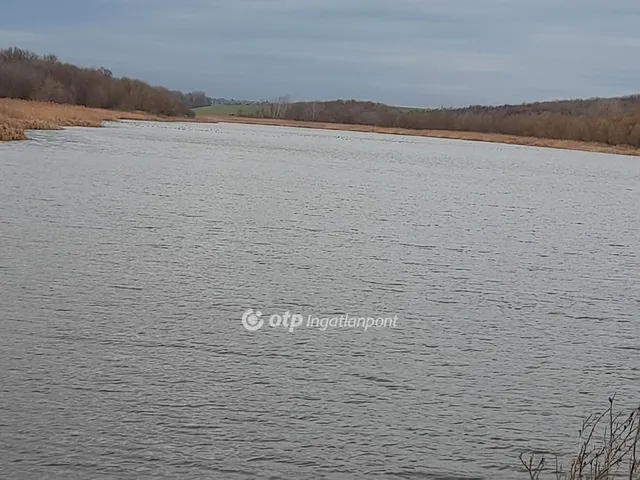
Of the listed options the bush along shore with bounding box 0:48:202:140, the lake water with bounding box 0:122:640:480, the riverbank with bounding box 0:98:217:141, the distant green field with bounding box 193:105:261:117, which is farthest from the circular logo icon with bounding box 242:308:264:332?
the distant green field with bounding box 193:105:261:117

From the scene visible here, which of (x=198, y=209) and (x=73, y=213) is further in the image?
(x=198, y=209)

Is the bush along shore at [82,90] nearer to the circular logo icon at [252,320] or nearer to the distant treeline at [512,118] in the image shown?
the distant treeline at [512,118]

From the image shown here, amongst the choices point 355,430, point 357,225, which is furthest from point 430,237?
point 355,430

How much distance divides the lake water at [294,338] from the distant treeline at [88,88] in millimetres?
67331

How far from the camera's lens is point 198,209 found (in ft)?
56.7

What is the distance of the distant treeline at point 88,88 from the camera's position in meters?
82.0

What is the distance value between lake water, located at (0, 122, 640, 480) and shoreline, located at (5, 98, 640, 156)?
21.4 m

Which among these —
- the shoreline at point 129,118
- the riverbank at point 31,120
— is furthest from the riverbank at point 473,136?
the riverbank at point 31,120

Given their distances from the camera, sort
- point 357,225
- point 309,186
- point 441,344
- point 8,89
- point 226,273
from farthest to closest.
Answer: point 8,89
point 309,186
point 357,225
point 226,273
point 441,344

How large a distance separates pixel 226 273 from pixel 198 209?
626 cm

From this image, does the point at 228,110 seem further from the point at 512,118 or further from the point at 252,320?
the point at 252,320

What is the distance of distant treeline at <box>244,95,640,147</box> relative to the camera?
68.1 meters

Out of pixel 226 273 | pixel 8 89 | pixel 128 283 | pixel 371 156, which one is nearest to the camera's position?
pixel 128 283

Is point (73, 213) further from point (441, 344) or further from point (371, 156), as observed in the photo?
point (371, 156)
